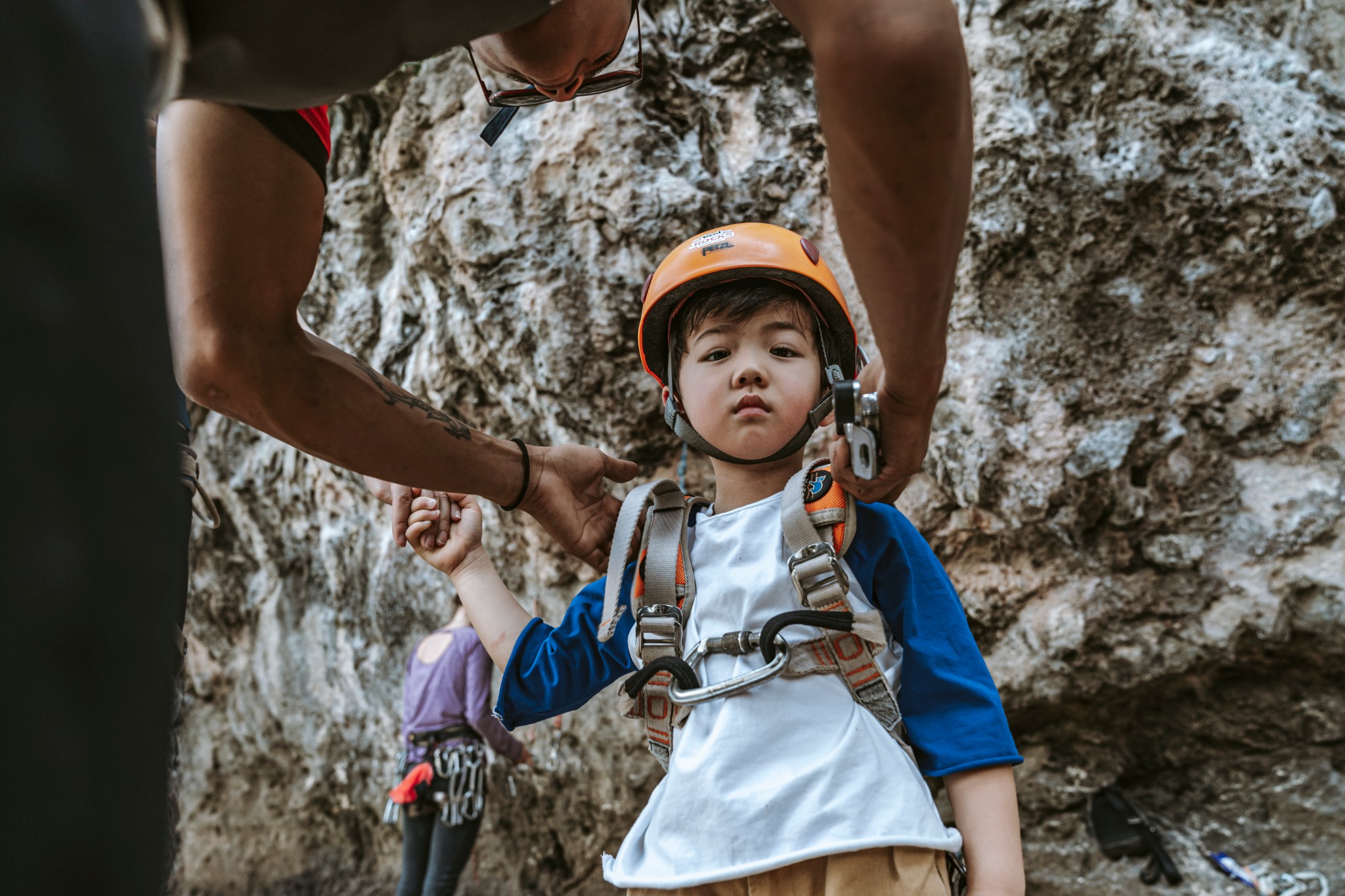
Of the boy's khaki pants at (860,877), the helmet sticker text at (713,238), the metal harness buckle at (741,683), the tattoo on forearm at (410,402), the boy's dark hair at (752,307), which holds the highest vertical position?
the helmet sticker text at (713,238)

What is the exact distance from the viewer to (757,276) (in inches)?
65.7

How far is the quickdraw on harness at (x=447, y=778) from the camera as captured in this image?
12.1 feet

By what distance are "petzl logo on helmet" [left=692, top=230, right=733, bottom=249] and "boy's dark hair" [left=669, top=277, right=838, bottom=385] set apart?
0.09 metres

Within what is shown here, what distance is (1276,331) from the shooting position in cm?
284

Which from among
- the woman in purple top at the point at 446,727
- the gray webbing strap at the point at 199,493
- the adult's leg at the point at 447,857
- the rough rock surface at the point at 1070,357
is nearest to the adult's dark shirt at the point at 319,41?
the gray webbing strap at the point at 199,493

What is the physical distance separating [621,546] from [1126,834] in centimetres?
235

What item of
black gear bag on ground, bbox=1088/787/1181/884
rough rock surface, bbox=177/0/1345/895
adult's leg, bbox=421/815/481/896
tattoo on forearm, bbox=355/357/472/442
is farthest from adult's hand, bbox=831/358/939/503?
adult's leg, bbox=421/815/481/896

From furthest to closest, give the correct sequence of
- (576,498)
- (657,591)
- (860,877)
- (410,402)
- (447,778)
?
(447,778) → (576,498) → (410,402) → (657,591) → (860,877)

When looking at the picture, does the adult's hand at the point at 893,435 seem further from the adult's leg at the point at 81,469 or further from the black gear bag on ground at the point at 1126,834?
the black gear bag on ground at the point at 1126,834

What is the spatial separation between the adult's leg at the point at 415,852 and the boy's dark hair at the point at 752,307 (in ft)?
10.1

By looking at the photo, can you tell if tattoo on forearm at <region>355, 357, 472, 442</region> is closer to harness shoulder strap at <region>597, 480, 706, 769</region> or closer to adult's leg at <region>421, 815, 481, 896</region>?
harness shoulder strap at <region>597, 480, 706, 769</region>

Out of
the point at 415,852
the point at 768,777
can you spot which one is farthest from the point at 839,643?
the point at 415,852

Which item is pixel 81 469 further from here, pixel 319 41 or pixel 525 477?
pixel 525 477

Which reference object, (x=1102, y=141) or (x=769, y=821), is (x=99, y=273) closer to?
(x=769, y=821)
